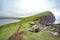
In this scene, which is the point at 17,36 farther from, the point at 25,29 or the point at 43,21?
the point at 43,21

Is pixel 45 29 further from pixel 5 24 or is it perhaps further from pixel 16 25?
pixel 5 24

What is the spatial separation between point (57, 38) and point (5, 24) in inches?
54.2

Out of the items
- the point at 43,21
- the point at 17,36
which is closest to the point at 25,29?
the point at 17,36

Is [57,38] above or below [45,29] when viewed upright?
A: below

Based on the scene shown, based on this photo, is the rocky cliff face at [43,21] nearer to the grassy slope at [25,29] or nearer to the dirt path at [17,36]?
the grassy slope at [25,29]

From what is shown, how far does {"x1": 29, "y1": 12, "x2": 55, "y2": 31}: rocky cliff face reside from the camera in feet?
11.3

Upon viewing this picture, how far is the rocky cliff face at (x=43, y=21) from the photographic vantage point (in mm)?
3443

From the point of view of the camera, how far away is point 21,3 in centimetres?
368

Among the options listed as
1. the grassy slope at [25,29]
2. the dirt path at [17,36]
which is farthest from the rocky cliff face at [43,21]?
the dirt path at [17,36]

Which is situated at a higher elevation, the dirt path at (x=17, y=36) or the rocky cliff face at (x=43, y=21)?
the rocky cliff face at (x=43, y=21)

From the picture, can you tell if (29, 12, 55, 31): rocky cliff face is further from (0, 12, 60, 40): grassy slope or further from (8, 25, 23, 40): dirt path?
(8, 25, 23, 40): dirt path

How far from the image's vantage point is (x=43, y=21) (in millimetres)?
3496

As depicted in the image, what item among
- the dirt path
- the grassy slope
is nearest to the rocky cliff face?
the grassy slope

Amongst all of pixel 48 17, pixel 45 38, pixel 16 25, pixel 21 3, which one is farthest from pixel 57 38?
pixel 21 3
